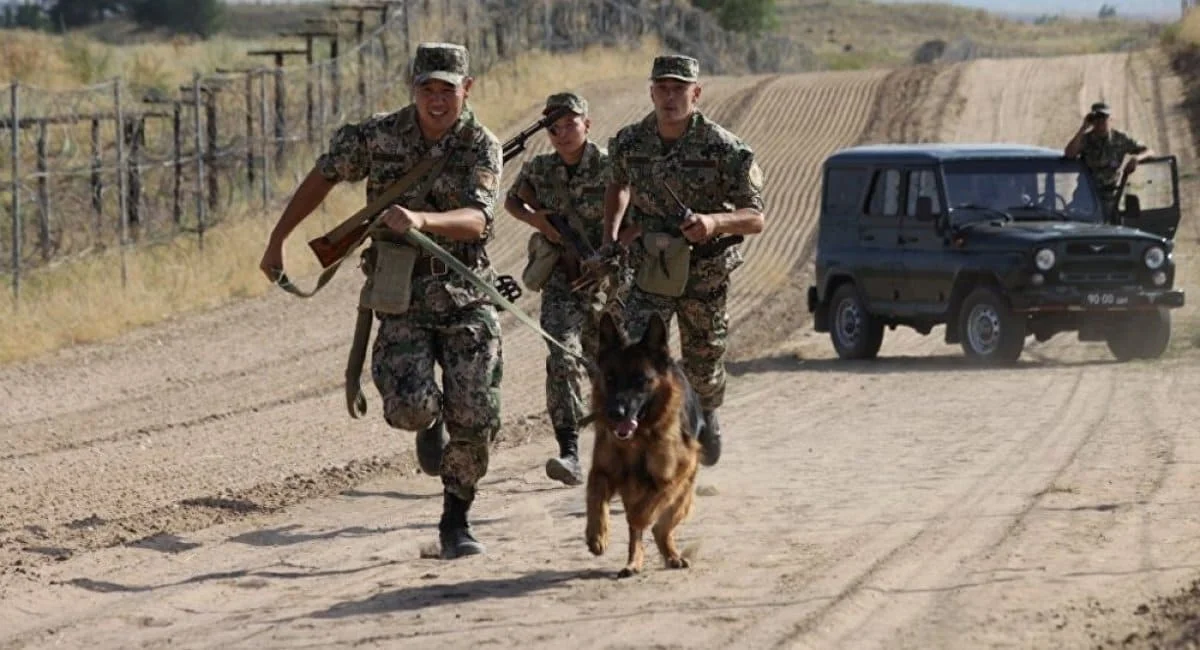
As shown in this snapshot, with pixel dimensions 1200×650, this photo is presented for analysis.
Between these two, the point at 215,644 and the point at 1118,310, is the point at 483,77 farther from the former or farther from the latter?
the point at 215,644

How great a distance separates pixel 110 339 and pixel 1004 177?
8.04 metres

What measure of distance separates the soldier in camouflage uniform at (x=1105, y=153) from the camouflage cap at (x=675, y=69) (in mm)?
9784

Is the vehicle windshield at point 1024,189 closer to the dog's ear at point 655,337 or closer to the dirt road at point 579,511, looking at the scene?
the dirt road at point 579,511

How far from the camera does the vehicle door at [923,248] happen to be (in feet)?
58.6

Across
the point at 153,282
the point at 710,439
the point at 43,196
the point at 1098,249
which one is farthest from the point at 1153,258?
the point at 153,282

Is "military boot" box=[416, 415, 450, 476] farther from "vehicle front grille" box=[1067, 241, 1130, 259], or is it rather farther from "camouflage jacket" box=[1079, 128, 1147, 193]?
"camouflage jacket" box=[1079, 128, 1147, 193]

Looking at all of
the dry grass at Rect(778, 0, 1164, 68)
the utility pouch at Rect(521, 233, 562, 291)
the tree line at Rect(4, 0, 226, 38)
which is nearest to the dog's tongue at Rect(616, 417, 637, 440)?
the utility pouch at Rect(521, 233, 562, 291)

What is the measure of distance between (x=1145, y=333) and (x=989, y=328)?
1351 millimetres

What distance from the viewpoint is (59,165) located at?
2370 centimetres

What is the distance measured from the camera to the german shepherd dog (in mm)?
8102

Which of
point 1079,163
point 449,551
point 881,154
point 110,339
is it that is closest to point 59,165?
point 110,339

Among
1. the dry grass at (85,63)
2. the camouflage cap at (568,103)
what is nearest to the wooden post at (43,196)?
the camouflage cap at (568,103)

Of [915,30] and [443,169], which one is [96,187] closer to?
[443,169]

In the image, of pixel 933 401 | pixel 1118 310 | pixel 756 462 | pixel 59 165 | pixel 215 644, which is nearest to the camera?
pixel 215 644
